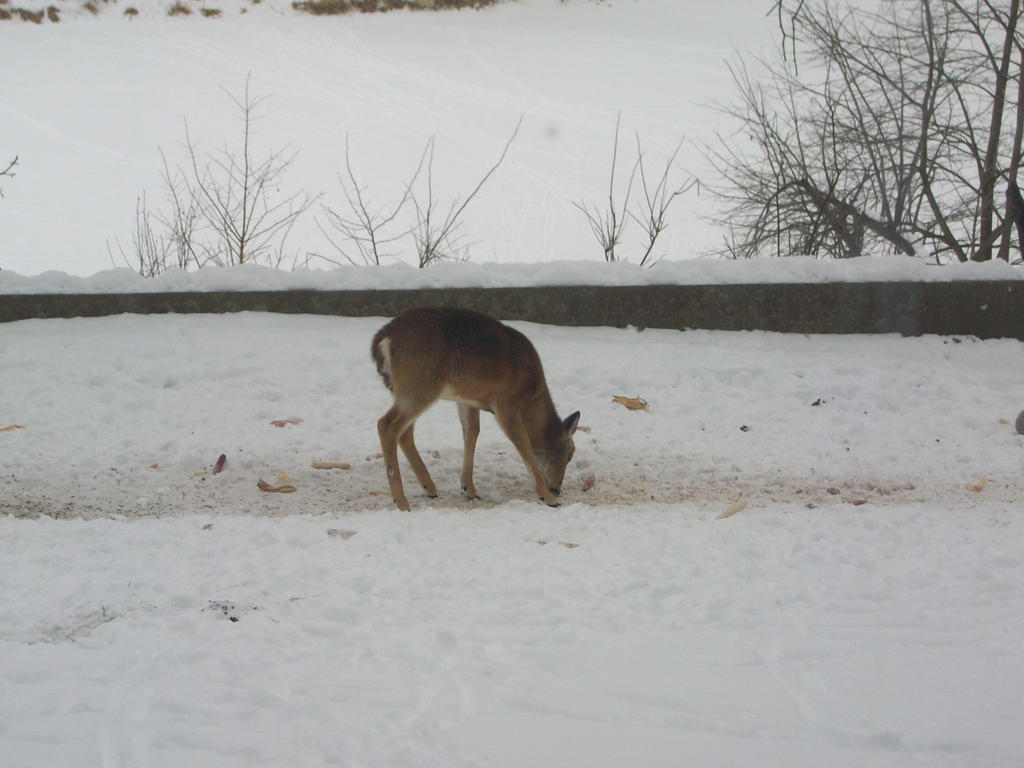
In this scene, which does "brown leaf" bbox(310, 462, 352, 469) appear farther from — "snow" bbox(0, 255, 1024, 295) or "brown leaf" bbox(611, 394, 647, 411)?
"snow" bbox(0, 255, 1024, 295)

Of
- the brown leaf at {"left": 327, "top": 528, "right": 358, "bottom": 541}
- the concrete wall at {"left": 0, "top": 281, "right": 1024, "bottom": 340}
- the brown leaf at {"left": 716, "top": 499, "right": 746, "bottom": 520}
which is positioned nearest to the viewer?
the brown leaf at {"left": 327, "top": 528, "right": 358, "bottom": 541}

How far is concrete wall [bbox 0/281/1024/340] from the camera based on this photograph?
10.4 meters

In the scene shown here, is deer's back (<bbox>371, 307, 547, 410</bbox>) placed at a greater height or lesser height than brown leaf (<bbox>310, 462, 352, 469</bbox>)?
greater

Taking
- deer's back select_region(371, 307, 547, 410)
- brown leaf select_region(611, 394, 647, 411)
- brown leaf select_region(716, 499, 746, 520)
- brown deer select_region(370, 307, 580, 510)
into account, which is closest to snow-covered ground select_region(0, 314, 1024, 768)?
brown leaf select_region(716, 499, 746, 520)

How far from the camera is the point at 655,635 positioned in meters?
4.48

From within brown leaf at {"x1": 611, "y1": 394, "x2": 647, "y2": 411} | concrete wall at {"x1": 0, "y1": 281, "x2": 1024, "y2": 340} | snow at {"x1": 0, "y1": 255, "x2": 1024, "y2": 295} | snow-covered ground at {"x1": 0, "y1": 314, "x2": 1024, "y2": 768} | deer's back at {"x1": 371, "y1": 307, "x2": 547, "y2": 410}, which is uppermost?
snow at {"x1": 0, "y1": 255, "x2": 1024, "y2": 295}

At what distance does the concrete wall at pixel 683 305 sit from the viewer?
10.4 m

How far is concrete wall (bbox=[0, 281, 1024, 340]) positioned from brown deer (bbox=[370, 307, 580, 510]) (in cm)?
290

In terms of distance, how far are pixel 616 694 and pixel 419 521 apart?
101 inches

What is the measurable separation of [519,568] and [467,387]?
7.20 feet

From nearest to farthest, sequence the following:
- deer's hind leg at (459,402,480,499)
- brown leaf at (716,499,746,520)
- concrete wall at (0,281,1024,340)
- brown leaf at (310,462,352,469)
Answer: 1. brown leaf at (716,499,746,520)
2. deer's hind leg at (459,402,480,499)
3. brown leaf at (310,462,352,469)
4. concrete wall at (0,281,1024,340)

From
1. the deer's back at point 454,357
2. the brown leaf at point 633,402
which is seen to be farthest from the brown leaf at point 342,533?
the brown leaf at point 633,402

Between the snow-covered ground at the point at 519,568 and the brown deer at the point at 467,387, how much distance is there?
303 millimetres

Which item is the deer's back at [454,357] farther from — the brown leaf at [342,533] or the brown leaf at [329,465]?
the brown leaf at [342,533]
